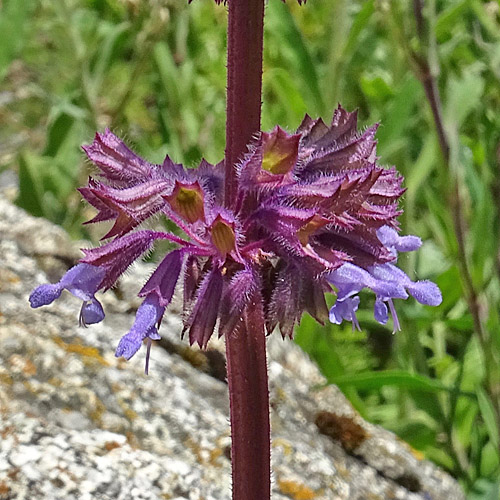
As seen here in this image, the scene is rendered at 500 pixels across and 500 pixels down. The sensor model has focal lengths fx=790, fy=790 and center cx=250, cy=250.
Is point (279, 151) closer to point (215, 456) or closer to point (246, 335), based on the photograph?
point (246, 335)

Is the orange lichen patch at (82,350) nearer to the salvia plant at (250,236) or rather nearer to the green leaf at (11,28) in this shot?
the salvia plant at (250,236)

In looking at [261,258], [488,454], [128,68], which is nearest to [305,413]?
[488,454]

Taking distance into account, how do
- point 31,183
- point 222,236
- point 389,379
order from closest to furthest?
point 222,236
point 389,379
point 31,183

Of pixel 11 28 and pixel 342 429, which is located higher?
pixel 11 28

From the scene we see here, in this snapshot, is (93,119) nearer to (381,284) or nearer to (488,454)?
(488,454)

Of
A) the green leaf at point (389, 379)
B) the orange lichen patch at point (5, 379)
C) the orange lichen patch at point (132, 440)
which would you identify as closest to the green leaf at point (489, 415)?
the green leaf at point (389, 379)

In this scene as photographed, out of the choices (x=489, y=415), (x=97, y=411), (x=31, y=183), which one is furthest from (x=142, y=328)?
(x=31, y=183)

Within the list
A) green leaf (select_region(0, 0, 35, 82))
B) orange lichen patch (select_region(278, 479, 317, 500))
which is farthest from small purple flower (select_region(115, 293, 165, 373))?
green leaf (select_region(0, 0, 35, 82))

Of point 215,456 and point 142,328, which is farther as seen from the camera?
point 215,456
